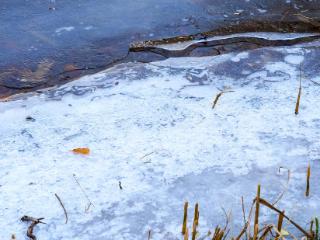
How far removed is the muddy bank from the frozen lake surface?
150mm

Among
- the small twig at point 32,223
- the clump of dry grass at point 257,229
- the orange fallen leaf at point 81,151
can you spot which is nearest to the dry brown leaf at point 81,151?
the orange fallen leaf at point 81,151

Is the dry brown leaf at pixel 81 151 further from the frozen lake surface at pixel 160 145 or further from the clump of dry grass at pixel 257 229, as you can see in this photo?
the clump of dry grass at pixel 257 229

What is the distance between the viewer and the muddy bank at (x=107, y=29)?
275 centimetres

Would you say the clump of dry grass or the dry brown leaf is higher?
the clump of dry grass

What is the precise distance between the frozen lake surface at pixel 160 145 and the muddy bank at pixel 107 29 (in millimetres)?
150

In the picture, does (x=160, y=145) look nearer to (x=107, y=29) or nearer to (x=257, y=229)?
(x=257, y=229)

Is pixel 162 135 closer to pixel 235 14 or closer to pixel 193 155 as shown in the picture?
pixel 193 155

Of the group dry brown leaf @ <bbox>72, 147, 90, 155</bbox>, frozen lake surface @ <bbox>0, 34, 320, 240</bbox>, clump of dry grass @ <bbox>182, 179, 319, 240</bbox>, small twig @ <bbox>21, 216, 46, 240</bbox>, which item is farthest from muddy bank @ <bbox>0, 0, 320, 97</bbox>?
clump of dry grass @ <bbox>182, 179, 319, 240</bbox>

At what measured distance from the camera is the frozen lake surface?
6.01ft

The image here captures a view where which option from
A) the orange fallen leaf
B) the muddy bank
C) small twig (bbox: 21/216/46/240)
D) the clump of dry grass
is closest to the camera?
the clump of dry grass

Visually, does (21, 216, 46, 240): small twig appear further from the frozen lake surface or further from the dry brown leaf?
the dry brown leaf

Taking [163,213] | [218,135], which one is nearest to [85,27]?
[218,135]

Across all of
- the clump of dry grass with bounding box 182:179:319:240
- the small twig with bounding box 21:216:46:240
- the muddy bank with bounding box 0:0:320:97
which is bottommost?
the small twig with bounding box 21:216:46:240

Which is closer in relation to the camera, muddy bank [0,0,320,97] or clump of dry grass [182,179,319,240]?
clump of dry grass [182,179,319,240]
